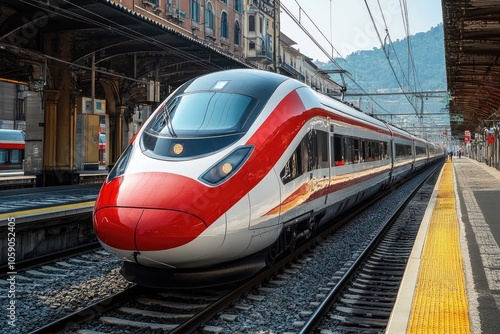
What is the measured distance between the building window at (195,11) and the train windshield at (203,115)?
26544 mm

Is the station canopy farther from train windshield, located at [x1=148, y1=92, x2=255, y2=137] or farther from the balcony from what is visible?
the balcony

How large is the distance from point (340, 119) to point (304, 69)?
49.4m

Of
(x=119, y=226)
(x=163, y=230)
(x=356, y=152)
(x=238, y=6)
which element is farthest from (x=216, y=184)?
(x=238, y=6)

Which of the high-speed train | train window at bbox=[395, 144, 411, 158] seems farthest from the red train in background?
the high-speed train

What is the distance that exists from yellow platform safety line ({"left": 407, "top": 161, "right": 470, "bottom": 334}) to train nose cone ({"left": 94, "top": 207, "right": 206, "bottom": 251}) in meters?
2.14

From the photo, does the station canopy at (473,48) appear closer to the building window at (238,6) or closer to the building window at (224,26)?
the building window at (224,26)

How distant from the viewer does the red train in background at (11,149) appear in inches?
1328

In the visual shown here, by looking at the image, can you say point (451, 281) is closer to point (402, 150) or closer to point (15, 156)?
point (402, 150)

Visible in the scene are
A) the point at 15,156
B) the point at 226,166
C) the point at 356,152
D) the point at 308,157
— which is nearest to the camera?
the point at 226,166

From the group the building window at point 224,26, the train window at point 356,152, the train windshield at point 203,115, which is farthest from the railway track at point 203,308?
the building window at point 224,26

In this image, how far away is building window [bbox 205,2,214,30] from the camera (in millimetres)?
33812

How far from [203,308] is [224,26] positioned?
1302 inches

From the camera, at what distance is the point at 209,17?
34125 millimetres

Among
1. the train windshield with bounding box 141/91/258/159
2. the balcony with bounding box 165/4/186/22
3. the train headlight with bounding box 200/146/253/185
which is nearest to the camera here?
the train headlight with bounding box 200/146/253/185
